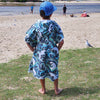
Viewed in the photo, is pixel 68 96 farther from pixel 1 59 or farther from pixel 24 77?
pixel 1 59

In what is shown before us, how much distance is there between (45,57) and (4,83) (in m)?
1.46

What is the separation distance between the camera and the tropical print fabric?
3.60 meters

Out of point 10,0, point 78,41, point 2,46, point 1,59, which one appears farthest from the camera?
point 10,0

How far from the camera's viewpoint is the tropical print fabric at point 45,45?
11.8 ft

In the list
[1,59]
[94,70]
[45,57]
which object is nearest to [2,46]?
[1,59]

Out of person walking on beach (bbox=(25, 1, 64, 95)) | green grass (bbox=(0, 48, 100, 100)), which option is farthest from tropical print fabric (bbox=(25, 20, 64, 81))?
green grass (bbox=(0, 48, 100, 100))

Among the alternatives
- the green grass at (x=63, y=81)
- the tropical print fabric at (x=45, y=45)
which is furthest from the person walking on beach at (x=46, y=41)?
the green grass at (x=63, y=81)

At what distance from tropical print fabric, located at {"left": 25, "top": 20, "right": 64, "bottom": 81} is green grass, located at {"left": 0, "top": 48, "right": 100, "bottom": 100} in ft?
1.79

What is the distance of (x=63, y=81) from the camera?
459cm

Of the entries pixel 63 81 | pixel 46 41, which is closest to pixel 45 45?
pixel 46 41

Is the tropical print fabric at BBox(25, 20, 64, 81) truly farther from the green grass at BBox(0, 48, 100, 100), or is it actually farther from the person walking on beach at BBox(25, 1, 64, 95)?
the green grass at BBox(0, 48, 100, 100)

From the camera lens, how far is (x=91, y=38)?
34.3 feet

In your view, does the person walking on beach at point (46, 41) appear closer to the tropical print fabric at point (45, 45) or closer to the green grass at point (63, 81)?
the tropical print fabric at point (45, 45)

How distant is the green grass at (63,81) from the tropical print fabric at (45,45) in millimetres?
547
